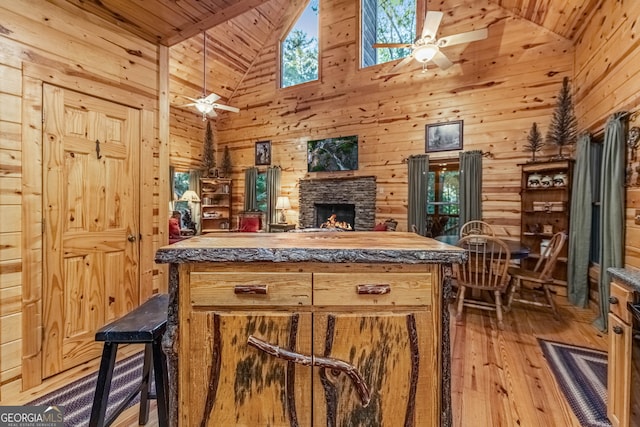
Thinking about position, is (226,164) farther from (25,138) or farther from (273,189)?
(25,138)

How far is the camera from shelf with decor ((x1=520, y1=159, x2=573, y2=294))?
389 cm

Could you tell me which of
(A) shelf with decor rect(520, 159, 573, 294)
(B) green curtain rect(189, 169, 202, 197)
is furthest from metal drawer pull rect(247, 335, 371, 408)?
(B) green curtain rect(189, 169, 202, 197)

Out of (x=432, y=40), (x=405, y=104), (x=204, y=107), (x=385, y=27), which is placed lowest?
(x=204, y=107)

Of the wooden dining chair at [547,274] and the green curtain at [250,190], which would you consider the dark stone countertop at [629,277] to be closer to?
the wooden dining chair at [547,274]

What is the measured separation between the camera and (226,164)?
24.4 feet

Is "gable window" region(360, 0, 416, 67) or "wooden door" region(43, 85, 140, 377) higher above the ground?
"gable window" region(360, 0, 416, 67)

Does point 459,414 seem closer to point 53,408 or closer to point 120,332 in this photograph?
point 120,332

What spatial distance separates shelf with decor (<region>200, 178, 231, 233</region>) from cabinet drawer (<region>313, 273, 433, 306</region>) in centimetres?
652

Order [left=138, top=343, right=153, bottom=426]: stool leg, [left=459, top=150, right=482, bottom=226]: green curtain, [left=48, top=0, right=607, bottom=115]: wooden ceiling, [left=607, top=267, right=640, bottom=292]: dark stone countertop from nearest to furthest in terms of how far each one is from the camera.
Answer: [left=607, top=267, right=640, bottom=292]: dark stone countertop < [left=138, top=343, right=153, bottom=426]: stool leg < [left=48, top=0, right=607, bottom=115]: wooden ceiling < [left=459, top=150, right=482, bottom=226]: green curtain

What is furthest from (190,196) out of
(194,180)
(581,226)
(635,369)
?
(635,369)

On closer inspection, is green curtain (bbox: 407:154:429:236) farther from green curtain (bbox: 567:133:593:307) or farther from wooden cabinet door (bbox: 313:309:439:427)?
wooden cabinet door (bbox: 313:309:439:427)

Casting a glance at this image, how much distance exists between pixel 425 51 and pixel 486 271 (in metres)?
2.65

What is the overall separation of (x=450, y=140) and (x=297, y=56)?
3.96 meters

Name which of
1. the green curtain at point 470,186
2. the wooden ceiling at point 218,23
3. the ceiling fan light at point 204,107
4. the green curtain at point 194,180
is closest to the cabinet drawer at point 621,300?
the wooden ceiling at point 218,23
